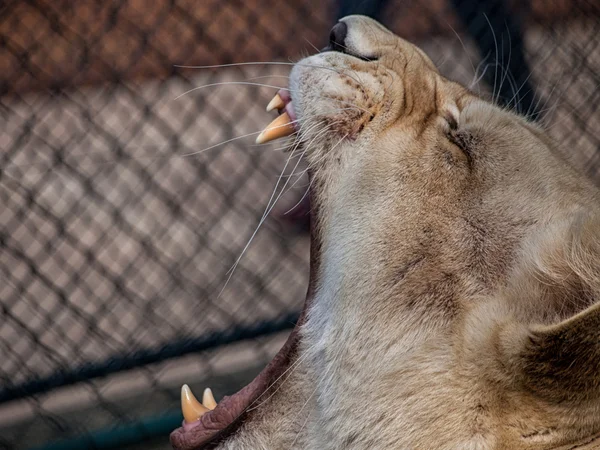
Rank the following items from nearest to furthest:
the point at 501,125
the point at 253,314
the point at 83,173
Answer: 1. the point at 501,125
2. the point at 253,314
3. the point at 83,173

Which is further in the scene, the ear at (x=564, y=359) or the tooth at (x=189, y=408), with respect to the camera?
the tooth at (x=189, y=408)

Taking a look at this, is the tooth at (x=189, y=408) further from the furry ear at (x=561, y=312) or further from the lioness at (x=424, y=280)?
the furry ear at (x=561, y=312)

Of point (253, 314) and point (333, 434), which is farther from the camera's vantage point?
point (253, 314)

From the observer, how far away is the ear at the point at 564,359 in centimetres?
140

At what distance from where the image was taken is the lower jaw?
206cm

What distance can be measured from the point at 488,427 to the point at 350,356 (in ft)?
1.26

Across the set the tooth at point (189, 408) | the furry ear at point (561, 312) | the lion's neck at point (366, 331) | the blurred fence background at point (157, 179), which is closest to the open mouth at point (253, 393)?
the tooth at point (189, 408)

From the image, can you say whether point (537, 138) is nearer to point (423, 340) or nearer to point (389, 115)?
point (389, 115)

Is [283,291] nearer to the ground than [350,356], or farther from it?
nearer to the ground

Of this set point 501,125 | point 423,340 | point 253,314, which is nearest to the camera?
point 423,340

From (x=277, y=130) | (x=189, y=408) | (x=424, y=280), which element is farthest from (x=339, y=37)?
(x=189, y=408)

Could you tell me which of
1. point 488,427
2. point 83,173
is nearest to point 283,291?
point 83,173

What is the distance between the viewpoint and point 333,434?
5.87ft

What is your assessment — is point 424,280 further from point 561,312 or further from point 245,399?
point 245,399
